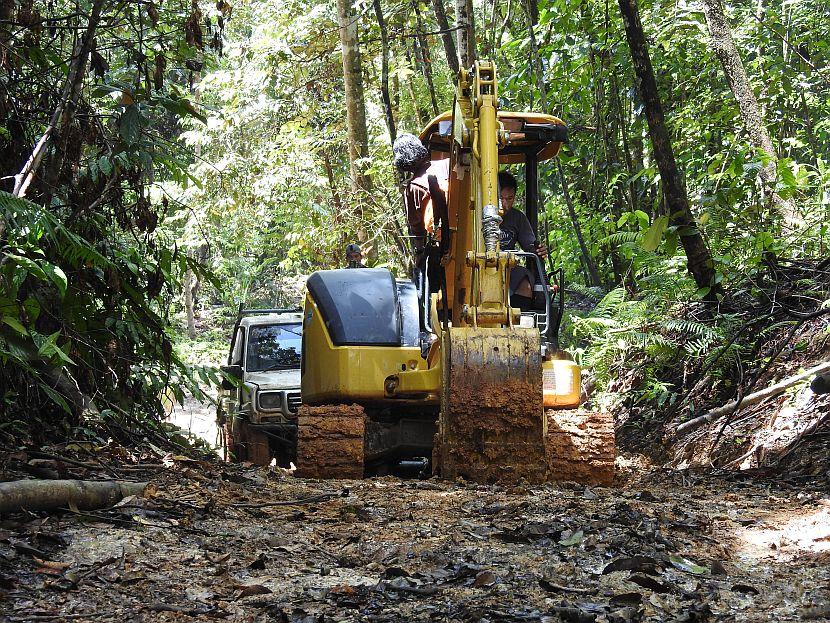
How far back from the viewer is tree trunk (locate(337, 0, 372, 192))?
15453 millimetres

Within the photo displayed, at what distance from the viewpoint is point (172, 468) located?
18.8 feet

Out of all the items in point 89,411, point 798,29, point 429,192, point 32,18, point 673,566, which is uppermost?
point 798,29

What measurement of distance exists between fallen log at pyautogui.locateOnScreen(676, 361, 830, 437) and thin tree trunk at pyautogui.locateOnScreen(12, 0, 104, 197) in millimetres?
5708

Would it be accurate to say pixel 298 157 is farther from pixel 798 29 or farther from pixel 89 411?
pixel 89 411

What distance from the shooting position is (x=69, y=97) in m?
5.77

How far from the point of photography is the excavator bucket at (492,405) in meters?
6.02

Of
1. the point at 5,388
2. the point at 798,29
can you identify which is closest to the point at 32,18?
the point at 5,388

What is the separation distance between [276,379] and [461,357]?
17.7 feet

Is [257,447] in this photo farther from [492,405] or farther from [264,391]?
[492,405]

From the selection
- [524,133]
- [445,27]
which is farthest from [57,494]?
[445,27]

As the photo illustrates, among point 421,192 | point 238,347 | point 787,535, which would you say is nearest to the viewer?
point 787,535

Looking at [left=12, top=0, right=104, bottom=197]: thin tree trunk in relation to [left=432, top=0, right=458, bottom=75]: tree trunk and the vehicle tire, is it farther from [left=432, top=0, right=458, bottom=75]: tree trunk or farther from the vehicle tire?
[left=432, top=0, right=458, bottom=75]: tree trunk

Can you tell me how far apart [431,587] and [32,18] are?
4.48m

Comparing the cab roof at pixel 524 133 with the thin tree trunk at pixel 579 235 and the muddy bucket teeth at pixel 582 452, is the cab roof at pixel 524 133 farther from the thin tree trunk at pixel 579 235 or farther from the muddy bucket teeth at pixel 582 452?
the thin tree trunk at pixel 579 235
